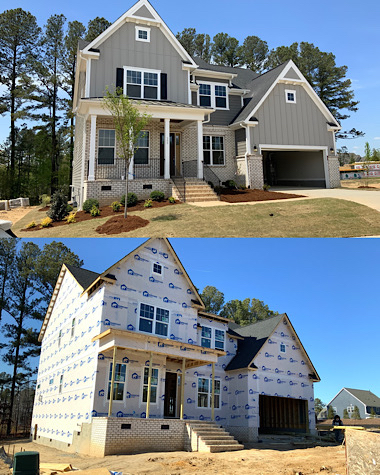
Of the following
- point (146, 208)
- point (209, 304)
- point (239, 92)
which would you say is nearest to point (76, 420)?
point (146, 208)

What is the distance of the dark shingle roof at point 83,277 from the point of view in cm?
1576

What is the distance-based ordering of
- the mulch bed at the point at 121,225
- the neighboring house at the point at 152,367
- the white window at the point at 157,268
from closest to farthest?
1. the neighboring house at the point at 152,367
2. the mulch bed at the point at 121,225
3. the white window at the point at 157,268

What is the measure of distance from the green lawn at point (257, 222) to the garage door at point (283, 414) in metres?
9.93

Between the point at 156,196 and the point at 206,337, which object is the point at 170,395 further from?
the point at 156,196

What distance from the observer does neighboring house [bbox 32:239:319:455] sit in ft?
39.9

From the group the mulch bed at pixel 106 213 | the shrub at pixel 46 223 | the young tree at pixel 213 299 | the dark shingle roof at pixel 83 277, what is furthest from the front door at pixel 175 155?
the young tree at pixel 213 299

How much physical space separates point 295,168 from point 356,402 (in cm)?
3265

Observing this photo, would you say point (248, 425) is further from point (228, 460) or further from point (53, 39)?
point (53, 39)

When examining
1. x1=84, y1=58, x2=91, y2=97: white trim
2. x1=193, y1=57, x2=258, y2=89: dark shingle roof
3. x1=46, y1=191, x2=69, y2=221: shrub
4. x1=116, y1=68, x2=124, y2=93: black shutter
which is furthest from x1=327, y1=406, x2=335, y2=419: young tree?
x1=84, y1=58, x2=91, y2=97: white trim

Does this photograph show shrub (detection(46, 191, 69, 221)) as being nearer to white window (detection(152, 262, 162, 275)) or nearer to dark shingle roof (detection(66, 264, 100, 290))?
dark shingle roof (detection(66, 264, 100, 290))

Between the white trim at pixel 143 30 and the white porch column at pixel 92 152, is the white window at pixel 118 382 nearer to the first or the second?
the white porch column at pixel 92 152

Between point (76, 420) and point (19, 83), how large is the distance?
29.2 meters

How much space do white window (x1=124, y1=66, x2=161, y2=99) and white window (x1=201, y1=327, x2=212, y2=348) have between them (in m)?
12.8

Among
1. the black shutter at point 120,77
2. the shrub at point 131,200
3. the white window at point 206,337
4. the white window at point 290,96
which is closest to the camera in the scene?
the shrub at point 131,200
